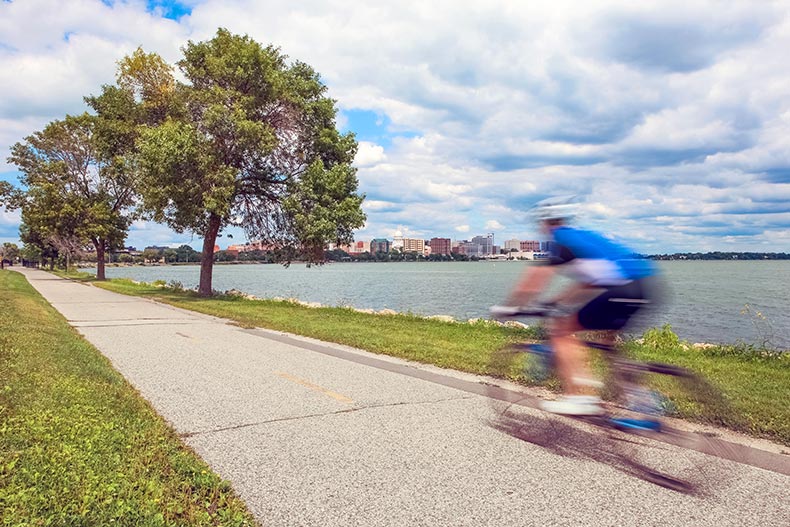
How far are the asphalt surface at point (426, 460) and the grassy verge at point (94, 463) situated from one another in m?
0.26

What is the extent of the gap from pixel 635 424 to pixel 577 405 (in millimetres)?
582

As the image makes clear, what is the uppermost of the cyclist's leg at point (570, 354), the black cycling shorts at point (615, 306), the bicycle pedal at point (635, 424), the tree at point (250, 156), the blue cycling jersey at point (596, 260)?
the tree at point (250, 156)

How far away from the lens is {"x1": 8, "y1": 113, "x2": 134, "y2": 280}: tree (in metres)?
39.4

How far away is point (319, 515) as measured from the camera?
359 cm

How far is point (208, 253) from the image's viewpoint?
26.5 meters

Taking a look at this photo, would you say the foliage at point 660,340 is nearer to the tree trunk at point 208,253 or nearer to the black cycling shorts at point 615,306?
the black cycling shorts at point 615,306

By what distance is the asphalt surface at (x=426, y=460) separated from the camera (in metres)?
3.65

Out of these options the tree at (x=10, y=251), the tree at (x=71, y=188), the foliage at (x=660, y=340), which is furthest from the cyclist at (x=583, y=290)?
the tree at (x=10, y=251)

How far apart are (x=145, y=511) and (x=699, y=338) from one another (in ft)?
56.4

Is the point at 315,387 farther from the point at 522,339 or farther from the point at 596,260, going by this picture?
the point at 522,339

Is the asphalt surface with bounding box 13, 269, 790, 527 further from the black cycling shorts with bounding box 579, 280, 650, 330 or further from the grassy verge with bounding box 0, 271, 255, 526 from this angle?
the black cycling shorts with bounding box 579, 280, 650, 330

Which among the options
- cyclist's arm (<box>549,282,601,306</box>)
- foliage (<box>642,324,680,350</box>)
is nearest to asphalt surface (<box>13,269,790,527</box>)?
cyclist's arm (<box>549,282,601,306</box>)

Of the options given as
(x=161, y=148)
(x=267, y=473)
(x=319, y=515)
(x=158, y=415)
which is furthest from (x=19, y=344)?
(x=161, y=148)

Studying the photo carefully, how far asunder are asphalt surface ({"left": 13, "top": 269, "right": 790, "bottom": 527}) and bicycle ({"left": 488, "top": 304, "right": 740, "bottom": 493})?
0.04m
